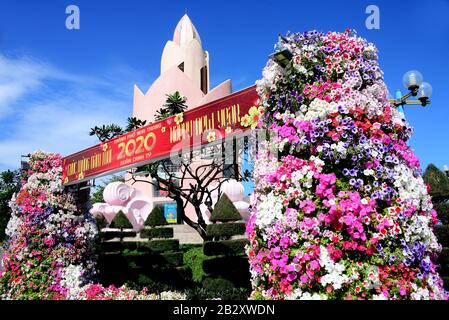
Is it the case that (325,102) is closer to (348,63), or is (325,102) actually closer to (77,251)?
(348,63)

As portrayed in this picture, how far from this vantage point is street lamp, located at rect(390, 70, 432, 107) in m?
8.34

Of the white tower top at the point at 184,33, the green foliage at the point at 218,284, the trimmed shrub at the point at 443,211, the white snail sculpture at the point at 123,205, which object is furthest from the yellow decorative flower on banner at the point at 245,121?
the white tower top at the point at 184,33

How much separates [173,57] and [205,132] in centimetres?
3982

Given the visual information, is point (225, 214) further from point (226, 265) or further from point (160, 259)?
point (160, 259)

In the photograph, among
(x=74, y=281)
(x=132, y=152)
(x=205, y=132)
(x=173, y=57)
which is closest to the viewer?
(x=205, y=132)

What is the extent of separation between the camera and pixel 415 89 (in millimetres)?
8344

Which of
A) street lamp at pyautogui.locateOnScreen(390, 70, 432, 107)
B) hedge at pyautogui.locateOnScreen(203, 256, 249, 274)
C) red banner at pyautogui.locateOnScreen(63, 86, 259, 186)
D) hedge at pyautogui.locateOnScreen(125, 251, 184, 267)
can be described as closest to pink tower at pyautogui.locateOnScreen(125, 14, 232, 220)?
hedge at pyautogui.locateOnScreen(125, 251, 184, 267)

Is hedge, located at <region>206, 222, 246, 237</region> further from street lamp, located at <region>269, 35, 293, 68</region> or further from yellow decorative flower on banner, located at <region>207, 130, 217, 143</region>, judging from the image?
street lamp, located at <region>269, 35, 293, 68</region>

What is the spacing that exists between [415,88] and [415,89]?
0.07 feet

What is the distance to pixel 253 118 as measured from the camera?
566 cm

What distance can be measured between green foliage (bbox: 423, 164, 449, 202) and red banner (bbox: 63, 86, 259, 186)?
7.63 metres

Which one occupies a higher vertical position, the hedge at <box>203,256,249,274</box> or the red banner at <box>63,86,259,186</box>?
the red banner at <box>63,86,259,186</box>

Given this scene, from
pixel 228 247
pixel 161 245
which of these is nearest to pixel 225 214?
pixel 228 247
